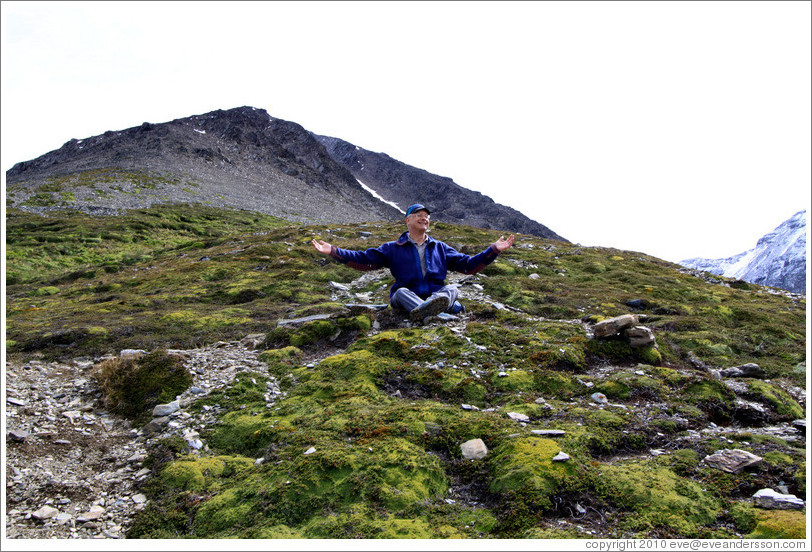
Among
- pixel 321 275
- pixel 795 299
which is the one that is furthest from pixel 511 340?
pixel 795 299

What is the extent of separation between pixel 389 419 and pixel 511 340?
469 cm

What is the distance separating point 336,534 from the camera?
4.44 metres

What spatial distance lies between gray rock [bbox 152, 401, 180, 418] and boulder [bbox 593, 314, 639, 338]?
919cm

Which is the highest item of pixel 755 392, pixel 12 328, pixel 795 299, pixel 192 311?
pixel 795 299

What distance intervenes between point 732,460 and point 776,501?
859 mm

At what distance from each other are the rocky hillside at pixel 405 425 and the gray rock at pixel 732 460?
2cm

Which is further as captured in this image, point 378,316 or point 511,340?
point 378,316

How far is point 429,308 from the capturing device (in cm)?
1164

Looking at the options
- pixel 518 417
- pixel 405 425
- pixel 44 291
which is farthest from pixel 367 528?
pixel 44 291

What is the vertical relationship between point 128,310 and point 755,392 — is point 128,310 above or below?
below

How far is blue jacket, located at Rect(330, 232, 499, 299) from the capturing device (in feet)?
39.5

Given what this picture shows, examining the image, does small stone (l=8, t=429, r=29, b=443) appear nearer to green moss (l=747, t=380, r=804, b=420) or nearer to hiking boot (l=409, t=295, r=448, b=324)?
hiking boot (l=409, t=295, r=448, b=324)

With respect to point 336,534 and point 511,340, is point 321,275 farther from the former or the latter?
point 336,534

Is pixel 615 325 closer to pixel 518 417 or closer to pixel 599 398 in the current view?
pixel 599 398
